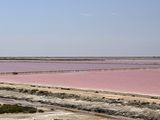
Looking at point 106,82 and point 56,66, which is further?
point 56,66

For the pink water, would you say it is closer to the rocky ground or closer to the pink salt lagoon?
the pink salt lagoon

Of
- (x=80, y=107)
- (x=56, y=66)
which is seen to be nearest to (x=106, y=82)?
(x=80, y=107)

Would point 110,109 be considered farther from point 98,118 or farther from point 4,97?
point 4,97

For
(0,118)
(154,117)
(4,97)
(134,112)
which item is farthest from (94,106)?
(4,97)

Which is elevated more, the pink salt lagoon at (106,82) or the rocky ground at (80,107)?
the pink salt lagoon at (106,82)

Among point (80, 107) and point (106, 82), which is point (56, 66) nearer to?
point (106, 82)

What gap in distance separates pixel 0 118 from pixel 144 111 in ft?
17.5

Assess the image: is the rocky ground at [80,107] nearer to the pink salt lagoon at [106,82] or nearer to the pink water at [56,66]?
the pink salt lagoon at [106,82]

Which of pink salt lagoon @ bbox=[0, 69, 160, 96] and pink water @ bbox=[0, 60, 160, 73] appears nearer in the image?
pink salt lagoon @ bbox=[0, 69, 160, 96]

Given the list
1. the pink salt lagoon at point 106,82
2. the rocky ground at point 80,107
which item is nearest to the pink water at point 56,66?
the pink salt lagoon at point 106,82

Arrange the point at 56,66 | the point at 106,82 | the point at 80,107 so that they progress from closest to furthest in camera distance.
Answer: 1. the point at 80,107
2. the point at 106,82
3. the point at 56,66

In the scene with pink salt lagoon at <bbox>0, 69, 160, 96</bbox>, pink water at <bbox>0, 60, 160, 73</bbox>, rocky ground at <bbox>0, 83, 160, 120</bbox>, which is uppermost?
pink water at <bbox>0, 60, 160, 73</bbox>

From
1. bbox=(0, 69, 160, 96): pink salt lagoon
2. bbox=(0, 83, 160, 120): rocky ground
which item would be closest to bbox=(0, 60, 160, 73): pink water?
bbox=(0, 69, 160, 96): pink salt lagoon

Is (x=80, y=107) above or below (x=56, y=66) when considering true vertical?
below
